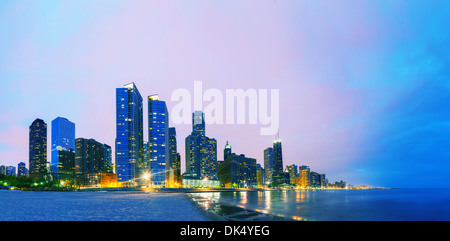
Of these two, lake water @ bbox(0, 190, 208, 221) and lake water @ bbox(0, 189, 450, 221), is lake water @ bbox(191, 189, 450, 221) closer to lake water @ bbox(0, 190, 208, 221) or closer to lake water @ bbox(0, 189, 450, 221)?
lake water @ bbox(0, 189, 450, 221)

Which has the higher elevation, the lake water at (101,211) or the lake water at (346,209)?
the lake water at (101,211)

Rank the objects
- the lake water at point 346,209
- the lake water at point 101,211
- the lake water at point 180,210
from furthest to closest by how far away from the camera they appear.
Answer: the lake water at point 346,209, the lake water at point 180,210, the lake water at point 101,211

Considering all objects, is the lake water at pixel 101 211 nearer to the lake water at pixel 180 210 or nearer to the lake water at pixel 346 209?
the lake water at pixel 180 210

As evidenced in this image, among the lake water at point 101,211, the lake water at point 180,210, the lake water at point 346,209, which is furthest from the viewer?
the lake water at point 346,209

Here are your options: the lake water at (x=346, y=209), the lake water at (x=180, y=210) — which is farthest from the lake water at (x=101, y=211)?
the lake water at (x=346, y=209)

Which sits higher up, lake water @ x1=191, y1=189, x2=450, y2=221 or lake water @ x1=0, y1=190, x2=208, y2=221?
lake water @ x1=0, y1=190, x2=208, y2=221

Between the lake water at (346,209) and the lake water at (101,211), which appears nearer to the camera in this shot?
the lake water at (101,211)

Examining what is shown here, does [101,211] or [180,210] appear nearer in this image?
[101,211]

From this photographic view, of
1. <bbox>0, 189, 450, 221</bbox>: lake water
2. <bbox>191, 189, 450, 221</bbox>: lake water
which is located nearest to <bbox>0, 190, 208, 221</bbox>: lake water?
<bbox>0, 189, 450, 221</bbox>: lake water

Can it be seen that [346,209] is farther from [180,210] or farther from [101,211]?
[101,211]

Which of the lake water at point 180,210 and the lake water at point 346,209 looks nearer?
the lake water at point 180,210

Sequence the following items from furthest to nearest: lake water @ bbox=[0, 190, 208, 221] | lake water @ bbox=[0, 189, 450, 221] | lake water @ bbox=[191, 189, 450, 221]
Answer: lake water @ bbox=[191, 189, 450, 221], lake water @ bbox=[0, 189, 450, 221], lake water @ bbox=[0, 190, 208, 221]

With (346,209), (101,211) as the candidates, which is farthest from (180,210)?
(346,209)
